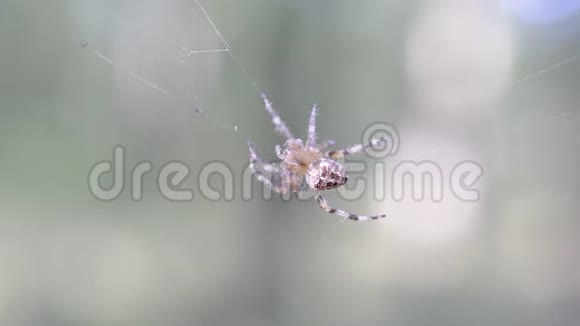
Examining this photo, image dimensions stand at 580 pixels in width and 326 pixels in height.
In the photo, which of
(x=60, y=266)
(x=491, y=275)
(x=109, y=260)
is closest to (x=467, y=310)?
(x=491, y=275)

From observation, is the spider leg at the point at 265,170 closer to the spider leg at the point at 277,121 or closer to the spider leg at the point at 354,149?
the spider leg at the point at 277,121

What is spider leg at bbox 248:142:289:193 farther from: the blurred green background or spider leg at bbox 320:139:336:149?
the blurred green background

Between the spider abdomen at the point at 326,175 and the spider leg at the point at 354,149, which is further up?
the spider leg at the point at 354,149

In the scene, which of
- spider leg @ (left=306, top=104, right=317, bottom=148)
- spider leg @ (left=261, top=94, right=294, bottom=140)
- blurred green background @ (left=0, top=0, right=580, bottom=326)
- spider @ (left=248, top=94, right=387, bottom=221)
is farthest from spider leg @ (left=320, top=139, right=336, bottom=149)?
blurred green background @ (left=0, top=0, right=580, bottom=326)

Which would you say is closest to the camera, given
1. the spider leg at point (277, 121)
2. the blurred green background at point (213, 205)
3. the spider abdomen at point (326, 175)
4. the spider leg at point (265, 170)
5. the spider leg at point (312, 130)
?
the spider leg at point (277, 121)

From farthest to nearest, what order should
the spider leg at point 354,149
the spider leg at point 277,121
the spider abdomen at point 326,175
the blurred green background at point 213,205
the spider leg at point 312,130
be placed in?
1. the blurred green background at point 213,205
2. the spider abdomen at point 326,175
3. the spider leg at point 312,130
4. the spider leg at point 277,121
5. the spider leg at point 354,149

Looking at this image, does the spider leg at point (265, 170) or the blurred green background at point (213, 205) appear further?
the blurred green background at point (213, 205)

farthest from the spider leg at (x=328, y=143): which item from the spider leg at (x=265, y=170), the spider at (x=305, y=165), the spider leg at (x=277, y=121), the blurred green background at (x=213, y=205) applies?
the blurred green background at (x=213, y=205)
